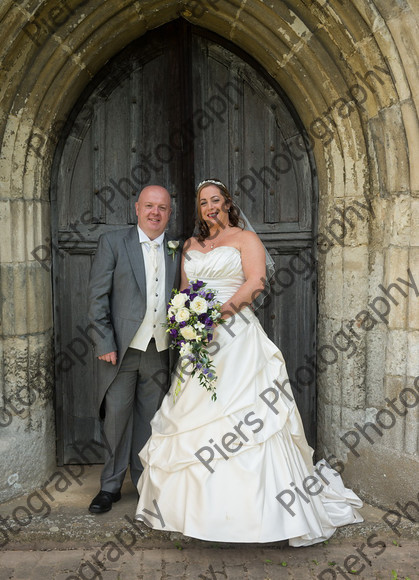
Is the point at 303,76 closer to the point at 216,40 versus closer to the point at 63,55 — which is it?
the point at 216,40

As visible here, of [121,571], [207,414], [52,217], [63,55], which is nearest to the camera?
[121,571]

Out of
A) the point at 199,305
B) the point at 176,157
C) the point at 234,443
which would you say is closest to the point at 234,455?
the point at 234,443

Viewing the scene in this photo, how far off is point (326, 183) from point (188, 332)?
1565 mm

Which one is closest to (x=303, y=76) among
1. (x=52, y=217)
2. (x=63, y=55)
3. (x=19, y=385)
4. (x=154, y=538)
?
(x=63, y=55)

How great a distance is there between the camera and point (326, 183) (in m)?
3.90

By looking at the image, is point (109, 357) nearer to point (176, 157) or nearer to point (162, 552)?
point (162, 552)

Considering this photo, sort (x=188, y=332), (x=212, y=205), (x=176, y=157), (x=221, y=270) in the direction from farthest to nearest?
(x=176, y=157), (x=212, y=205), (x=221, y=270), (x=188, y=332)

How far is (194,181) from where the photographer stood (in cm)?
407

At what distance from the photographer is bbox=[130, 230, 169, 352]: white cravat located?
3.47 m

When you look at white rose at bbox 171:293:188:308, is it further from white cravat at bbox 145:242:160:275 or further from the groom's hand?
the groom's hand

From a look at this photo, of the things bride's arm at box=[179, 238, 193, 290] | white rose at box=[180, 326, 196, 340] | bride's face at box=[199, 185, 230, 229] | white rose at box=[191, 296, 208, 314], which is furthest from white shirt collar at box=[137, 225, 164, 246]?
white rose at box=[180, 326, 196, 340]

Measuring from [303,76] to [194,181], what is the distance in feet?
3.36

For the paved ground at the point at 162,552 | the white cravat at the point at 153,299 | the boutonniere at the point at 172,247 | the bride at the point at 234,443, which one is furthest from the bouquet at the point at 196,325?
the paved ground at the point at 162,552

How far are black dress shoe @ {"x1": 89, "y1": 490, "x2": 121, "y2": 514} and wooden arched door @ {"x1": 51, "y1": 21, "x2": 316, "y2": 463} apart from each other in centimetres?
79
